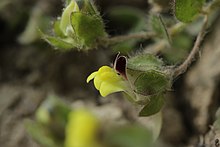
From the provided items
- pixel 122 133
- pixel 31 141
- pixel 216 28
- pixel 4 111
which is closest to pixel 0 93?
pixel 4 111

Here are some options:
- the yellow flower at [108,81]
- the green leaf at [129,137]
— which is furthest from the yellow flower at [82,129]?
the yellow flower at [108,81]

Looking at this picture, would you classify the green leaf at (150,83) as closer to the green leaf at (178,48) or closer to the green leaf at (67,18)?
the green leaf at (67,18)

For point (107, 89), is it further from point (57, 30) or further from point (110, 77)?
point (57, 30)

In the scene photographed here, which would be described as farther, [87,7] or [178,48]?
[178,48]

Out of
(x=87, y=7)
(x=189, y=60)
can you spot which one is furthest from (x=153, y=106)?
(x=87, y=7)

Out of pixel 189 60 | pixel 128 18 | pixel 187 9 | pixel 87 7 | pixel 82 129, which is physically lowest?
pixel 128 18

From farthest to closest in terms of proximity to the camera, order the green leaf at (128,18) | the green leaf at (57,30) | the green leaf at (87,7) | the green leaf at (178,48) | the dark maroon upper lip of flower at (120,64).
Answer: the green leaf at (128,18) < the green leaf at (178,48) < the green leaf at (57,30) < the green leaf at (87,7) < the dark maroon upper lip of flower at (120,64)
